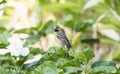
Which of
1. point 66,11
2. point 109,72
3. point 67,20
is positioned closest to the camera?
point 109,72

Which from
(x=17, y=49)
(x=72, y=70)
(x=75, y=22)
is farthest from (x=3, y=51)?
(x=75, y=22)

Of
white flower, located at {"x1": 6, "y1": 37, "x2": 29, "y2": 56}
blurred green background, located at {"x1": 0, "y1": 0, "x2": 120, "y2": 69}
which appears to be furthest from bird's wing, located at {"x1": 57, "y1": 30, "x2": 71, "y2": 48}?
blurred green background, located at {"x1": 0, "y1": 0, "x2": 120, "y2": 69}

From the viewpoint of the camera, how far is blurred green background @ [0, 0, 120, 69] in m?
1.48

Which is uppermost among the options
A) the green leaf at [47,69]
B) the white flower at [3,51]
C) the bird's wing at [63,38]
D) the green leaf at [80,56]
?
the bird's wing at [63,38]

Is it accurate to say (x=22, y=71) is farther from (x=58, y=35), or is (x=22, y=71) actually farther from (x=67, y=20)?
(x=67, y=20)

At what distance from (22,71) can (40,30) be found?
58 cm

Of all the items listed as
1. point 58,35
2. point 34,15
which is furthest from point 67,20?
point 34,15

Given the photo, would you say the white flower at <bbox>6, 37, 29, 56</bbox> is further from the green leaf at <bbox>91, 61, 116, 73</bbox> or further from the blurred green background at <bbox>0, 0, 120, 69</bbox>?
the blurred green background at <bbox>0, 0, 120, 69</bbox>

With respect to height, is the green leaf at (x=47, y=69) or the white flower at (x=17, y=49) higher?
the white flower at (x=17, y=49)

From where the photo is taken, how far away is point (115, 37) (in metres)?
2.29

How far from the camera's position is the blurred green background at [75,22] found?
1.48 meters

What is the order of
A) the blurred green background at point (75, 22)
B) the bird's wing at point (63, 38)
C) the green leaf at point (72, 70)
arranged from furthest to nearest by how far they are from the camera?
the blurred green background at point (75, 22) < the bird's wing at point (63, 38) < the green leaf at point (72, 70)

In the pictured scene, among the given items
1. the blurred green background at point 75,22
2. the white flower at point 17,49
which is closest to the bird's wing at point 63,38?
the white flower at point 17,49

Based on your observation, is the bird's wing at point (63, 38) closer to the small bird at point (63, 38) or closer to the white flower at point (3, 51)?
the small bird at point (63, 38)
